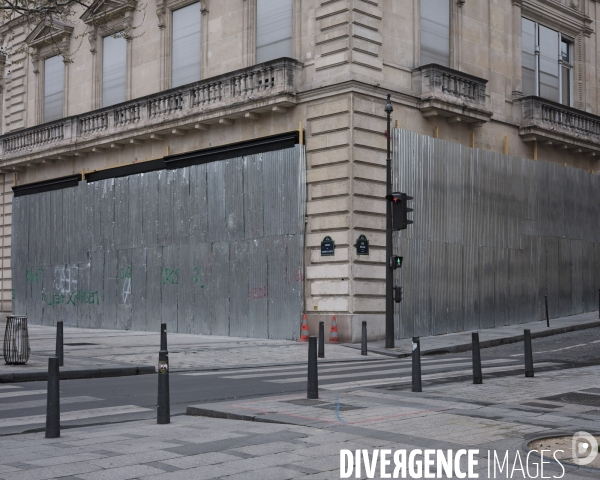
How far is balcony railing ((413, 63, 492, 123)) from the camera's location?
83.2 ft

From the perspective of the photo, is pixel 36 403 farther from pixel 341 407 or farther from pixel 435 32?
pixel 435 32

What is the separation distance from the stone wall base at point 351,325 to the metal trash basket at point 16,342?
Result: 9.67 metres

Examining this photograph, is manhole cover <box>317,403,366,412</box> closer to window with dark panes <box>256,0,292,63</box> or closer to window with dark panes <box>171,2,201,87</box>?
window with dark panes <box>256,0,292,63</box>

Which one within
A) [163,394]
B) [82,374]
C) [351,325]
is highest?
[351,325]

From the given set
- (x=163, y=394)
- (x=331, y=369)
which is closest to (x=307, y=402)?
(x=163, y=394)

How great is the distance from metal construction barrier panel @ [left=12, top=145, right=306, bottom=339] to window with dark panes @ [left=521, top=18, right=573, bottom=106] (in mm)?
10947

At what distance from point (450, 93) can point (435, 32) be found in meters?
2.28

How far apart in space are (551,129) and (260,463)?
2536 centimetres

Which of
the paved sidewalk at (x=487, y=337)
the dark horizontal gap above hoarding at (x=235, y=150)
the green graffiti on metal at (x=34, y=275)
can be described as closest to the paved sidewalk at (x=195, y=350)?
the paved sidewalk at (x=487, y=337)

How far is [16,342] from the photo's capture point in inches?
608

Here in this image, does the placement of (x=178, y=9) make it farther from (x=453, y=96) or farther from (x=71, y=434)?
Result: (x=71, y=434)

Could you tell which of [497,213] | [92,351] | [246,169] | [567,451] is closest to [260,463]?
[567,451]

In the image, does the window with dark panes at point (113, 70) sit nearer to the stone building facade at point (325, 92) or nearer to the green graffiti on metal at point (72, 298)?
the stone building facade at point (325, 92)

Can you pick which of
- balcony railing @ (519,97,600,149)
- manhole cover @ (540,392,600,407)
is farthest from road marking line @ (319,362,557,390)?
balcony railing @ (519,97,600,149)
